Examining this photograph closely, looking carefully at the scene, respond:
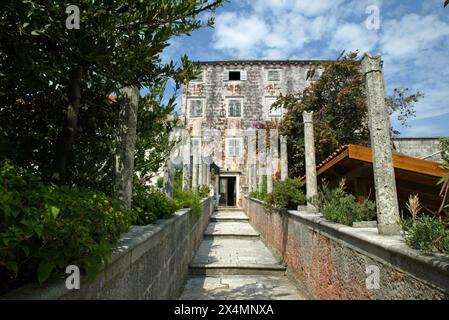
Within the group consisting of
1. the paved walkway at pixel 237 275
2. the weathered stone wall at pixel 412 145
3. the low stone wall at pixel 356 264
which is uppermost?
the weathered stone wall at pixel 412 145

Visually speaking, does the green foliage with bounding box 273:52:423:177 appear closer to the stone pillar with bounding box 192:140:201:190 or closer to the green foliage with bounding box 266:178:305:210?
the stone pillar with bounding box 192:140:201:190

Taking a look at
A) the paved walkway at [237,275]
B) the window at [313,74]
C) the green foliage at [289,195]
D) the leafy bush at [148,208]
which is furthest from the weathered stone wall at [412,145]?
the leafy bush at [148,208]

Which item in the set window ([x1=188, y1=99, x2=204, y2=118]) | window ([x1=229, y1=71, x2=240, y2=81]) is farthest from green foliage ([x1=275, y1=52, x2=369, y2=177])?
window ([x1=188, y1=99, x2=204, y2=118])

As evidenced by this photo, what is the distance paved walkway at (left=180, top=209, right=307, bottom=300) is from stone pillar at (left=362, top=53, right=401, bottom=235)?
2.79 meters

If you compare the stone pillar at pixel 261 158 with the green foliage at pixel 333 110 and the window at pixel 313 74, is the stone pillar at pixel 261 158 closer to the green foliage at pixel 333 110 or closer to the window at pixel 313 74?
the green foliage at pixel 333 110

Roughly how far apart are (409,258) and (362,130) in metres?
15.8

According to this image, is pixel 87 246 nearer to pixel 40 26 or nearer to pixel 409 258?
pixel 40 26

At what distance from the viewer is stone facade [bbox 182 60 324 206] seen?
2411 cm

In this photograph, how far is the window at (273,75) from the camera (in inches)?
968

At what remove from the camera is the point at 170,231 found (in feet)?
14.7

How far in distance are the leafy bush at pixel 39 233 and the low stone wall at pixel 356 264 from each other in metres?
2.10

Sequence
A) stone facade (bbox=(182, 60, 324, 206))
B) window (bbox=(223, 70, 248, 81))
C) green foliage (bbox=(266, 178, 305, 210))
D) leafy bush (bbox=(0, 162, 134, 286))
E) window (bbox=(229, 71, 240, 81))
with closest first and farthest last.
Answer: leafy bush (bbox=(0, 162, 134, 286)) < green foliage (bbox=(266, 178, 305, 210)) < stone facade (bbox=(182, 60, 324, 206)) < window (bbox=(223, 70, 248, 81)) < window (bbox=(229, 71, 240, 81))

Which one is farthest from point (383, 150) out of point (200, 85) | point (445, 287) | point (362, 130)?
point (200, 85)

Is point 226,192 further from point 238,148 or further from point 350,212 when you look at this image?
point 350,212
